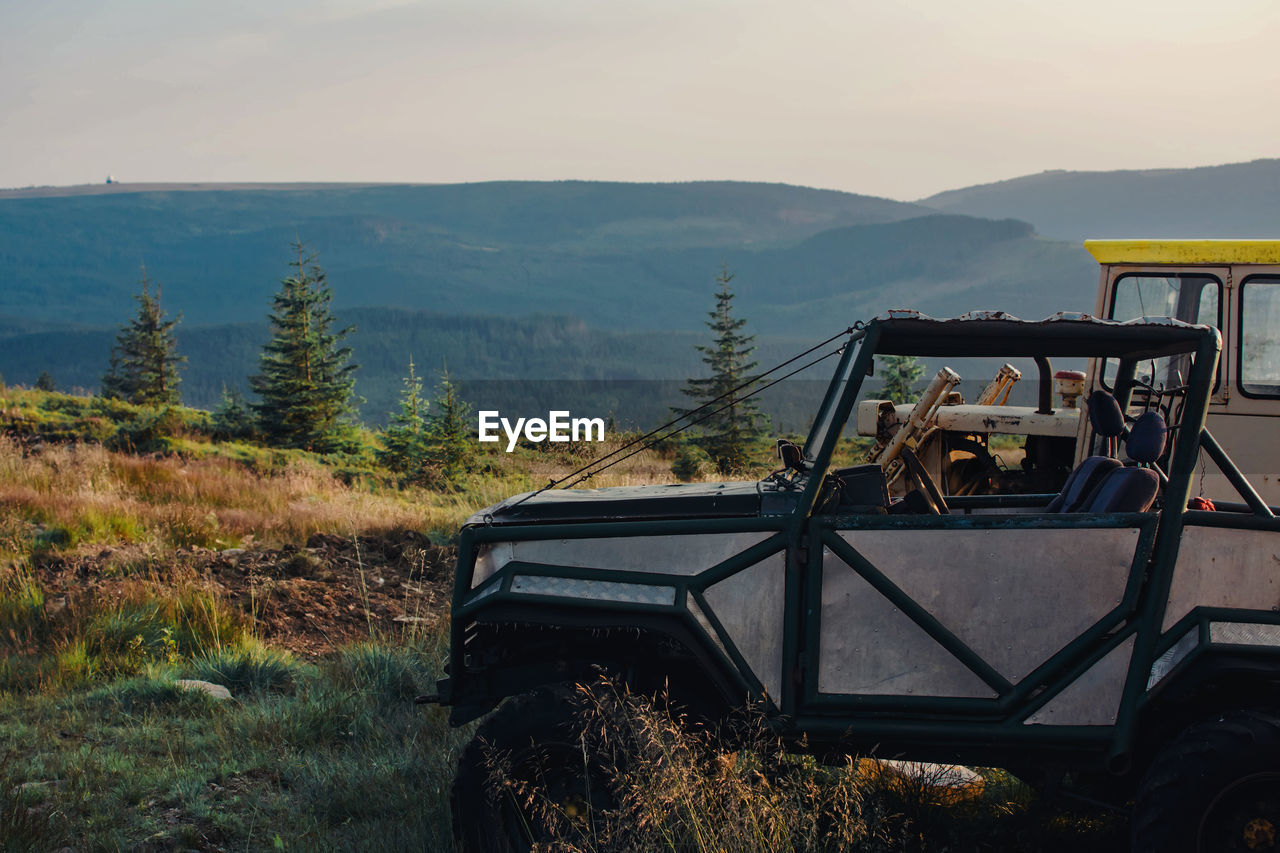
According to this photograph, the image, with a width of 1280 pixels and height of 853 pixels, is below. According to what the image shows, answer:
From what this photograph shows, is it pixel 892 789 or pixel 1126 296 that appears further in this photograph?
pixel 1126 296

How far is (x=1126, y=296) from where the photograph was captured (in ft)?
27.4

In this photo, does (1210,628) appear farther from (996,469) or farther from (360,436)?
(360,436)

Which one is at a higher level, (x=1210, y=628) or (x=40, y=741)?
(x=1210, y=628)

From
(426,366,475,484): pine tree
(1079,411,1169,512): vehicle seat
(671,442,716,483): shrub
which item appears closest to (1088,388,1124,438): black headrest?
(1079,411,1169,512): vehicle seat

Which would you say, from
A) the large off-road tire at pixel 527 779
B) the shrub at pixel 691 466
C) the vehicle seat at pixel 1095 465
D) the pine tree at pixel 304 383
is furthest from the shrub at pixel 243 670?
the pine tree at pixel 304 383

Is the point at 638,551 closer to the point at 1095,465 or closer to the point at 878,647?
the point at 878,647

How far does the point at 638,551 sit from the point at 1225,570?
2087mm

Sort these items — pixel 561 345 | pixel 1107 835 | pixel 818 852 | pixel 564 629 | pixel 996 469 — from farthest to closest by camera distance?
pixel 561 345 < pixel 996 469 < pixel 1107 835 < pixel 564 629 < pixel 818 852

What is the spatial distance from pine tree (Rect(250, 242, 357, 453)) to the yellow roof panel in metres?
20.4

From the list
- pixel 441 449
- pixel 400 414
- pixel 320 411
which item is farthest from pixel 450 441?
pixel 320 411

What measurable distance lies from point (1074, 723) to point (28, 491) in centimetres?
1218

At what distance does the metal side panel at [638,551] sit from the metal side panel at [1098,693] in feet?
3.89

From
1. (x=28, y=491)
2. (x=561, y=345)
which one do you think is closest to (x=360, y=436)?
(x=28, y=491)

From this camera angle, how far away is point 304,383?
82.2 feet
